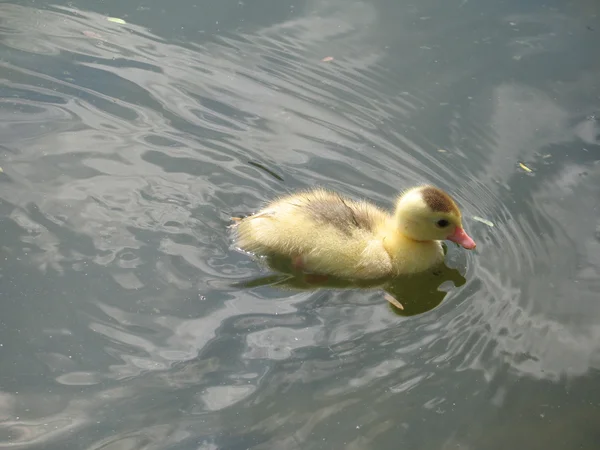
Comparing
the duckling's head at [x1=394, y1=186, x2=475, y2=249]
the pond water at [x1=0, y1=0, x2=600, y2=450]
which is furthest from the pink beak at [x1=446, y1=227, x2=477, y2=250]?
the pond water at [x1=0, y1=0, x2=600, y2=450]

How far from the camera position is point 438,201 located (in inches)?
145

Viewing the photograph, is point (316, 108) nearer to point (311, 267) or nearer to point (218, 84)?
point (218, 84)

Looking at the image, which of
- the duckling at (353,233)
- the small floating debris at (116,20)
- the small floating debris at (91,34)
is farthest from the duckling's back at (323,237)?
the small floating debris at (116,20)

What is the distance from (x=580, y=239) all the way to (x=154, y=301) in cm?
206

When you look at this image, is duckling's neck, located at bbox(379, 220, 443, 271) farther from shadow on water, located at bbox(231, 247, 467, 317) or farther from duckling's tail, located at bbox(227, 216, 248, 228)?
duckling's tail, located at bbox(227, 216, 248, 228)

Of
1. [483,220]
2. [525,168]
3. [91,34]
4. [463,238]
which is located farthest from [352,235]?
[91,34]

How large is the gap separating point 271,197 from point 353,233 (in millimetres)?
608

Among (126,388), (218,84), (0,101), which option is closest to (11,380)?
(126,388)

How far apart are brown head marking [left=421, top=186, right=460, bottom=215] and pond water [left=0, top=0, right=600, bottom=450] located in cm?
33

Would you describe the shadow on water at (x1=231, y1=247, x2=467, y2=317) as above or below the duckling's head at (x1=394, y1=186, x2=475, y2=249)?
below

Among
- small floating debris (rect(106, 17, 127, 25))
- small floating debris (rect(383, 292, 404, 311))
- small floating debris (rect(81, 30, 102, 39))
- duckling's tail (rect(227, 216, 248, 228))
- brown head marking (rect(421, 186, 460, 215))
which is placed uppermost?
small floating debris (rect(106, 17, 127, 25))

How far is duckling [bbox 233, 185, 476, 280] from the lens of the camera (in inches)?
142

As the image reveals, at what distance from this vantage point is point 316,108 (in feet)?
15.5

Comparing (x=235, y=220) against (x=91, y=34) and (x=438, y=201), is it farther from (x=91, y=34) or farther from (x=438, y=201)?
(x=91, y=34)
